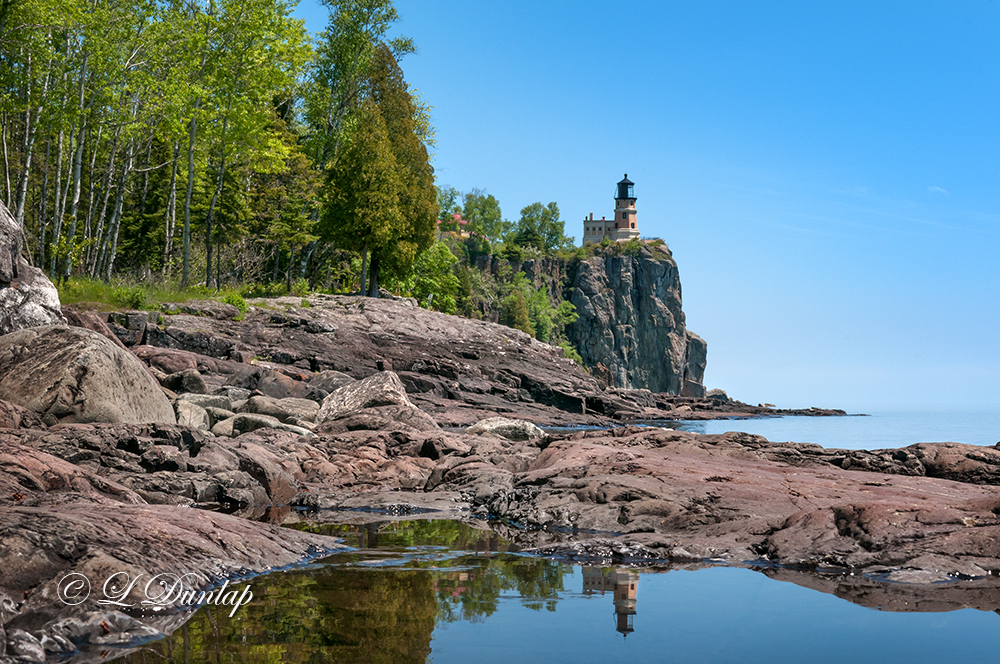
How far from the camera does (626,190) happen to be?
5172 inches

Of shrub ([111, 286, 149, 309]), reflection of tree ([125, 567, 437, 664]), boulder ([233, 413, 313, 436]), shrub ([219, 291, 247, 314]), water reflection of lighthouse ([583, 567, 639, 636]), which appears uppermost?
shrub ([219, 291, 247, 314])

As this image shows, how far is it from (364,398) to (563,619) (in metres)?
11.6

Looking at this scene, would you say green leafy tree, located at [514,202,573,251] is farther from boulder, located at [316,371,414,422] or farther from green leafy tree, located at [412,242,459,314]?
boulder, located at [316,371,414,422]

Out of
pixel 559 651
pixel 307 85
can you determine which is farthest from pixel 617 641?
pixel 307 85

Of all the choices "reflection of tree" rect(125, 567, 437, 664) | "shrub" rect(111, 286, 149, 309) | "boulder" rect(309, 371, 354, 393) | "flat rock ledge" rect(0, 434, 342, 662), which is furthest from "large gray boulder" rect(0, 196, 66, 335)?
"reflection of tree" rect(125, 567, 437, 664)

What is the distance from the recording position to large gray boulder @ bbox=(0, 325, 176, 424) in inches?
426

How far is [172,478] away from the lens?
9.14m

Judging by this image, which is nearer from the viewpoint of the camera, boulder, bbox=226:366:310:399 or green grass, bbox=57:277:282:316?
boulder, bbox=226:366:310:399

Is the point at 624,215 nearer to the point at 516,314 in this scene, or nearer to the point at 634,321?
the point at 634,321

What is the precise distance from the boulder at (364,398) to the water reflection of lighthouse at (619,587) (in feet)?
32.4

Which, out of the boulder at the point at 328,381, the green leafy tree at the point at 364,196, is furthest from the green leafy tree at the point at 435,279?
the boulder at the point at 328,381

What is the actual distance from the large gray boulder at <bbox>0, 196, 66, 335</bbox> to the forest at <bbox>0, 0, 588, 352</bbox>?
277 inches

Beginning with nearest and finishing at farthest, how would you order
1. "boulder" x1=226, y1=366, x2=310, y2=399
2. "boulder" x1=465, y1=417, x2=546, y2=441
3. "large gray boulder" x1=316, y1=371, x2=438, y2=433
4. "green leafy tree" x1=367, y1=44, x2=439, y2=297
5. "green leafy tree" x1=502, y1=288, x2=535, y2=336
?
"large gray boulder" x1=316, y1=371, x2=438, y2=433, "boulder" x1=465, y1=417, x2=546, y2=441, "boulder" x1=226, y1=366, x2=310, y2=399, "green leafy tree" x1=367, y1=44, x2=439, y2=297, "green leafy tree" x1=502, y1=288, x2=535, y2=336

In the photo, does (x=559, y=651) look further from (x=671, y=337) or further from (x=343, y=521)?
(x=671, y=337)
